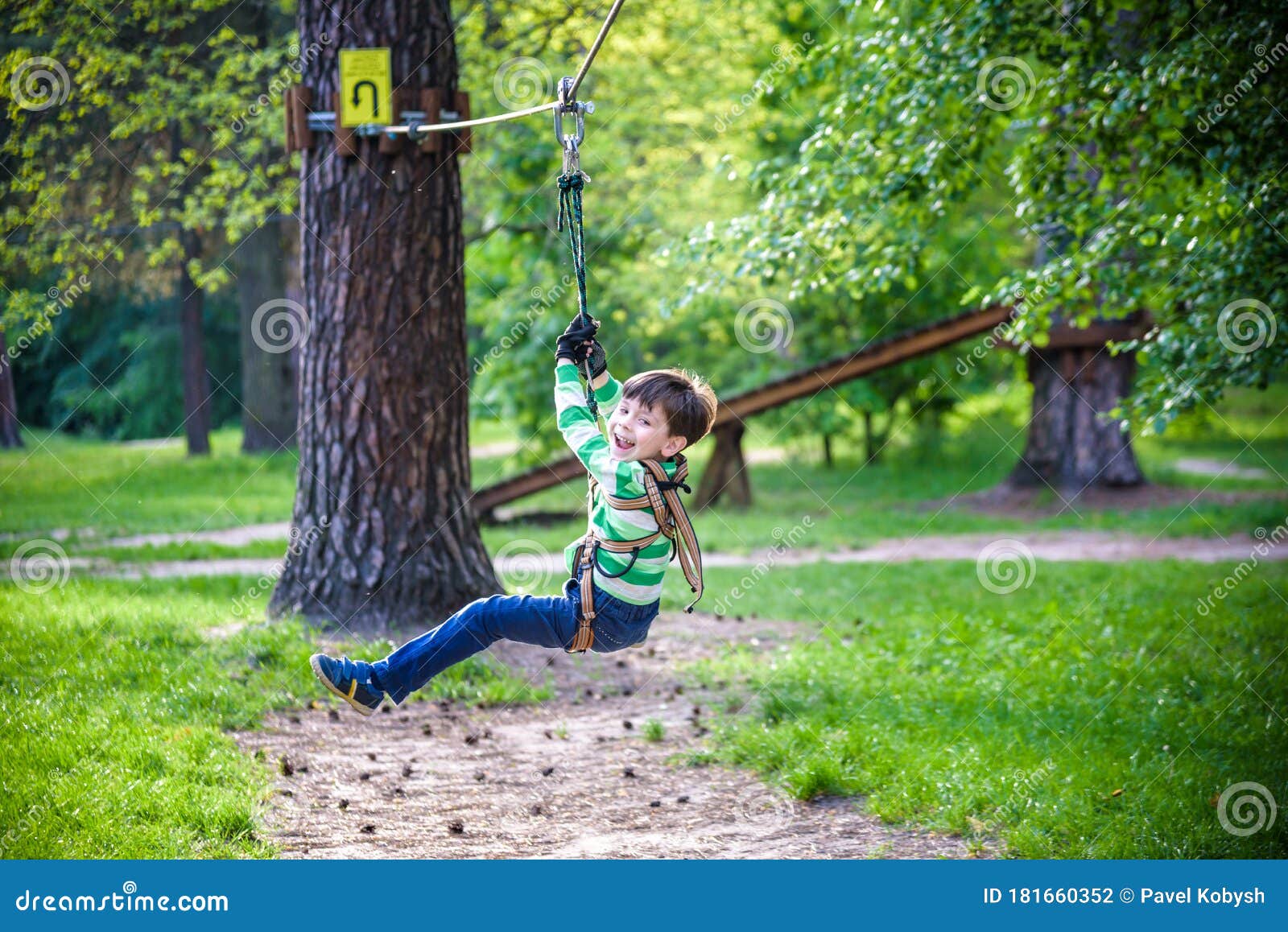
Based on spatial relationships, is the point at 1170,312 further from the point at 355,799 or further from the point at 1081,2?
the point at 355,799

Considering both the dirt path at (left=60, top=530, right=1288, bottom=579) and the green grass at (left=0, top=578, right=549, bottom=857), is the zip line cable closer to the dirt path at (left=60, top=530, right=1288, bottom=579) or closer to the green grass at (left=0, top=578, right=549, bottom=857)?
the green grass at (left=0, top=578, right=549, bottom=857)

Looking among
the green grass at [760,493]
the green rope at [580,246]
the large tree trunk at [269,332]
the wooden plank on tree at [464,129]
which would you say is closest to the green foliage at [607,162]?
the green grass at [760,493]

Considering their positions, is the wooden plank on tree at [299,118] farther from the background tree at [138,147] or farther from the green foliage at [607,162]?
the green foliage at [607,162]

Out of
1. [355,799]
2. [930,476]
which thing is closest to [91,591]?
[355,799]

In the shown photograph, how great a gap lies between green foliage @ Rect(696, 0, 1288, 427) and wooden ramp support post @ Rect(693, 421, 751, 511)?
703 cm

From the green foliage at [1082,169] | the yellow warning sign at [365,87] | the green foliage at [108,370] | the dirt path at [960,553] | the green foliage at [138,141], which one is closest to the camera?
the green foliage at [1082,169]

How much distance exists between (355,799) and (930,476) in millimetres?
15177

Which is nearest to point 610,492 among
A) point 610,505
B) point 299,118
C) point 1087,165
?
point 610,505

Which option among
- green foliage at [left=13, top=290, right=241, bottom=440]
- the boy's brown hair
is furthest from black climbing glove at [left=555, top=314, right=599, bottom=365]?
green foliage at [left=13, top=290, right=241, bottom=440]

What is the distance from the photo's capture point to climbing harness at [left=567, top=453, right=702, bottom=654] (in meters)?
4.12

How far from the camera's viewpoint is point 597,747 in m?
6.06

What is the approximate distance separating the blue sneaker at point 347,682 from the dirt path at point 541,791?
2.54 feet

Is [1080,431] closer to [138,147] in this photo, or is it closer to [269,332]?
[269,332]

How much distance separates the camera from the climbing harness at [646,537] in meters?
4.12
